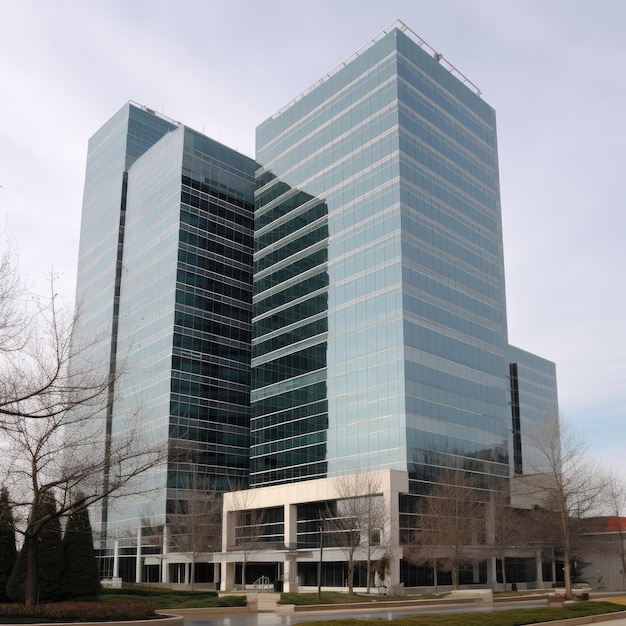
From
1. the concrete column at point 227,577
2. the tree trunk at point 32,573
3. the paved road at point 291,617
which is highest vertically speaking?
the tree trunk at point 32,573

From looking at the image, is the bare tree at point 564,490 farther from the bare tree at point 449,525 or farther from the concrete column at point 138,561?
the concrete column at point 138,561

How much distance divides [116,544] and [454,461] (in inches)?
1894

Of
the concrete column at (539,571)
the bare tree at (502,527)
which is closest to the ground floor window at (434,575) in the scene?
the bare tree at (502,527)

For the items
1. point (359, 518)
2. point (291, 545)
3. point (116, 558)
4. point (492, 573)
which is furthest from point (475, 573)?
point (116, 558)

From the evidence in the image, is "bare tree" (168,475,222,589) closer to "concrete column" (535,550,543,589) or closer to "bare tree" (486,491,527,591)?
"bare tree" (486,491,527,591)

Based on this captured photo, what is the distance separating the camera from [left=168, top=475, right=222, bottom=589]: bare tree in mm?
73438

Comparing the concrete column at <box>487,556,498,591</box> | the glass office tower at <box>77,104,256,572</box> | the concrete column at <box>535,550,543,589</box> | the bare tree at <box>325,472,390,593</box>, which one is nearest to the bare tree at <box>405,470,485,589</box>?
the bare tree at <box>325,472,390,593</box>

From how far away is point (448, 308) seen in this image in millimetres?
74688

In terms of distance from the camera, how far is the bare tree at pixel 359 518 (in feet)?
189

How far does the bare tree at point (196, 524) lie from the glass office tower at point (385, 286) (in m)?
6.20

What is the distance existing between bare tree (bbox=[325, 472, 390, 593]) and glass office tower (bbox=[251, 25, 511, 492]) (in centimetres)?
458

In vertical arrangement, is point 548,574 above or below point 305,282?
below

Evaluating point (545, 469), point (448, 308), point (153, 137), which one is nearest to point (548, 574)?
point (545, 469)

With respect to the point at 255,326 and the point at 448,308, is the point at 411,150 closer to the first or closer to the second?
the point at 448,308
